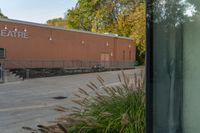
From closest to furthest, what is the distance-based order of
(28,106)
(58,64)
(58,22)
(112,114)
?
(112,114) → (28,106) → (58,64) → (58,22)

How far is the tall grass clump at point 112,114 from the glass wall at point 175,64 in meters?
1.22

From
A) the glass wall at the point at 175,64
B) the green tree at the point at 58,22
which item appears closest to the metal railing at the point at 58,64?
the green tree at the point at 58,22

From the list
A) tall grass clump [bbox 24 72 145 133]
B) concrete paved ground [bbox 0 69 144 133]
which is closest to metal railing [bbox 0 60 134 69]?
concrete paved ground [bbox 0 69 144 133]

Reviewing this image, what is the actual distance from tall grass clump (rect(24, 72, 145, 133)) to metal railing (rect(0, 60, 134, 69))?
3001 cm

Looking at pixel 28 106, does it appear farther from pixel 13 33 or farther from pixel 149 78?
pixel 13 33

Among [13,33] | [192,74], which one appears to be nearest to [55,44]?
[13,33]

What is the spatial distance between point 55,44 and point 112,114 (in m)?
37.2

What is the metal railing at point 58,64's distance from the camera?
35.2 meters

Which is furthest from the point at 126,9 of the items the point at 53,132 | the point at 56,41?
the point at 56,41

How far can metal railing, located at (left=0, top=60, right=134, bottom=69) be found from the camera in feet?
116

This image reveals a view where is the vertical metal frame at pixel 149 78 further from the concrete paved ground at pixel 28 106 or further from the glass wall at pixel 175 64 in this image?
the concrete paved ground at pixel 28 106

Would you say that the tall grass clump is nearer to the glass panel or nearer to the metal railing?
the glass panel

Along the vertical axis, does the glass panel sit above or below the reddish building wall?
below

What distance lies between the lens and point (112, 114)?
4.90 metres
